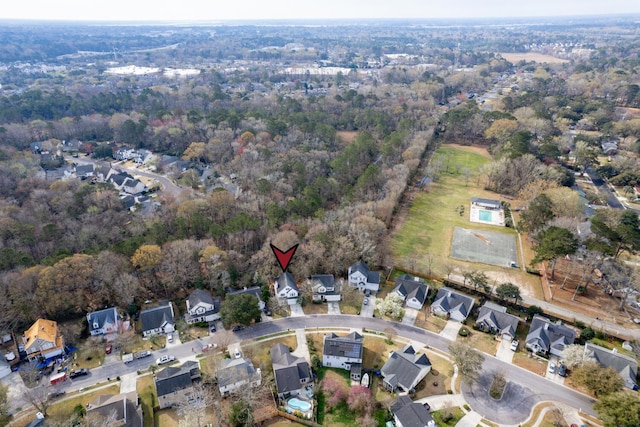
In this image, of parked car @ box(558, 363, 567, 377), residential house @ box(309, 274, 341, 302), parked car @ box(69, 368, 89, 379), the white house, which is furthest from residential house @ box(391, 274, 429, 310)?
parked car @ box(69, 368, 89, 379)

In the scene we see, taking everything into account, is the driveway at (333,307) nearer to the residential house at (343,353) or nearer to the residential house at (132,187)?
the residential house at (343,353)

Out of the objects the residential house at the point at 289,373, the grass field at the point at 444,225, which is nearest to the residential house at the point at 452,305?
the grass field at the point at 444,225

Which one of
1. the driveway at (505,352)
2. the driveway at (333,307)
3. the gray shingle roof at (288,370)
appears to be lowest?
the driveway at (505,352)

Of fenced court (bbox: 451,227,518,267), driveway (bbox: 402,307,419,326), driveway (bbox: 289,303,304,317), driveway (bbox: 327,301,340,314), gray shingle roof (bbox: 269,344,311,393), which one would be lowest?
fenced court (bbox: 451,227,518,267)

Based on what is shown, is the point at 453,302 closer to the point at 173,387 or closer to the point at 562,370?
the point at 562,370

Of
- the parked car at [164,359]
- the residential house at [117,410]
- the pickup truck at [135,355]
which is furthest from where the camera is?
the pickup truck at [135,355]

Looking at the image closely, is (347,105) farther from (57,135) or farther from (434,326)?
(434,326)

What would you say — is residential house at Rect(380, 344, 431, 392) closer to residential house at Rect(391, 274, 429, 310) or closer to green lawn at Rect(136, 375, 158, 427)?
residential house at Rect(391, 274, 429, 310)
